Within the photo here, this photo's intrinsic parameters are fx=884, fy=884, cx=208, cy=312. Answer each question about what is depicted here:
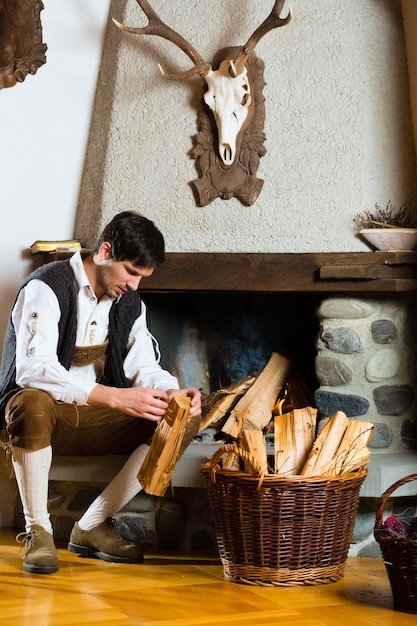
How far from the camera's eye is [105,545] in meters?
3.17

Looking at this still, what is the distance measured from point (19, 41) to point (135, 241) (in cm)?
139

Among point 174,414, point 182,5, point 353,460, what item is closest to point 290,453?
point 353,460

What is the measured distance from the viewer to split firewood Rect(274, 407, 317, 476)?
114 inches

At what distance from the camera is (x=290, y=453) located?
2926 millimetres

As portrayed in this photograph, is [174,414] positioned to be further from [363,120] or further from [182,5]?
[182,5]

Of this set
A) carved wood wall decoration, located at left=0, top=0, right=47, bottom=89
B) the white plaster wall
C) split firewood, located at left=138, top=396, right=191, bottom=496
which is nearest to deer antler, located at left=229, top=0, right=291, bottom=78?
the white plaster wall

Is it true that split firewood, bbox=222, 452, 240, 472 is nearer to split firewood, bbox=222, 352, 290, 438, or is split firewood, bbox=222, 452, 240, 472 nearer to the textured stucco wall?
split firewood, bbox=222, 352, 290, 438

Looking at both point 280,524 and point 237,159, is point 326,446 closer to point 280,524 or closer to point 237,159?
point 280,524

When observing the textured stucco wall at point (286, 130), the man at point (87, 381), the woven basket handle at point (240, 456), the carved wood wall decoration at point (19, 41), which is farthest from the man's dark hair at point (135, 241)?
the carved wood wall decoration at point (19, 41)

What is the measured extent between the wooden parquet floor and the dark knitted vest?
65 centimetres

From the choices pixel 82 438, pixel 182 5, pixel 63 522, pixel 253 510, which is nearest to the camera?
pixel 253 510


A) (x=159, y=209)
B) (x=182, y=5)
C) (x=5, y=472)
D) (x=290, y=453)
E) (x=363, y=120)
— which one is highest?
(x=182, y=5)

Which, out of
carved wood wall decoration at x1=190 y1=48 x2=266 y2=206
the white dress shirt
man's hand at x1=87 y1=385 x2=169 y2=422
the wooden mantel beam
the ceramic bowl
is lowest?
man's hand at x1=87 y1=385 x2=169 y2=422

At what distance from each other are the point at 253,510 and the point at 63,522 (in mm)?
1133
